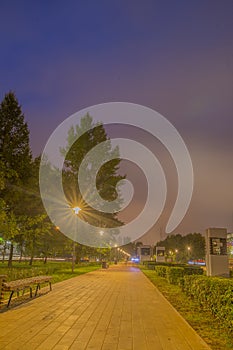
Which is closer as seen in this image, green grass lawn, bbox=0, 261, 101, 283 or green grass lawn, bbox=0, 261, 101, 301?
green grass lawn, bbox=0, 261, 101, 301

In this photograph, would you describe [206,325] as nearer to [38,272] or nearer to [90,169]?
[38,272]

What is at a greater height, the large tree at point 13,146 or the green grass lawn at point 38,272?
the large tree at point 13,146

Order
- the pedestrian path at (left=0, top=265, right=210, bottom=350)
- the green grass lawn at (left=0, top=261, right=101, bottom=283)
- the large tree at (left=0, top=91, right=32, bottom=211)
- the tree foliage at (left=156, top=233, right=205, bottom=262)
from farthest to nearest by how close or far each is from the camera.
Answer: the tree foliage at (left=156, top=233, right=205, bottom=262)
the large tree at (left=0, top=91, right=32, bottom=211)
the green grass lawn at (left=0, top=261, right=101, bottom=283)
the pedestrian path at (left=0, top=265, right=210, bottom=350)

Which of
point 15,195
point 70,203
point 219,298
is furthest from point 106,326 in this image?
point 70,203

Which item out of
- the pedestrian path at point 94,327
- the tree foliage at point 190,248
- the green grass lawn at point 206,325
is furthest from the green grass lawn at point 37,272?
the tree foliage at point 190,248

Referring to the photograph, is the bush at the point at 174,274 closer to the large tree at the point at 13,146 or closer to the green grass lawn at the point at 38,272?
the green grass lawn at the point at 38,272

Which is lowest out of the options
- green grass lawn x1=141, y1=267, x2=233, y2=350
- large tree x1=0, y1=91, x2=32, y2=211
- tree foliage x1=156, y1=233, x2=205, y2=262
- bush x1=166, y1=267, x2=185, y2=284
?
green grass lawn x1=141, y1=267, x2=233, y2=350

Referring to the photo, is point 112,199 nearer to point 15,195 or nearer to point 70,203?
point 70,203

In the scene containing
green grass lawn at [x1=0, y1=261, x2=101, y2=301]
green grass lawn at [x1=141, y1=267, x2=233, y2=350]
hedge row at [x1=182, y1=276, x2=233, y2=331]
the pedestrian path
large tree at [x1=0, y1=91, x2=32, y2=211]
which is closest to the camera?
the pedestrian path

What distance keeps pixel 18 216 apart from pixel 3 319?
69.1 feet

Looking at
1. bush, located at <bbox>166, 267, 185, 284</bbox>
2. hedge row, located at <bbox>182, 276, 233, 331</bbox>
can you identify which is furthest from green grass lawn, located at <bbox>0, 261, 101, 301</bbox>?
bush, located at <bbox>166, 267, 185, 284</bbox>

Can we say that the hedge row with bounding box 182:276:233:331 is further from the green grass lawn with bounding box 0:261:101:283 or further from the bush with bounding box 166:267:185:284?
the green grass lawn with bounding box 0:261:101:283

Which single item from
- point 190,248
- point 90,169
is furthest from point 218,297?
point 190,248

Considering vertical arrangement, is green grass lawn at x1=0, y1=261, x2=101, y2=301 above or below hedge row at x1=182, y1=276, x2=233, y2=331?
below
